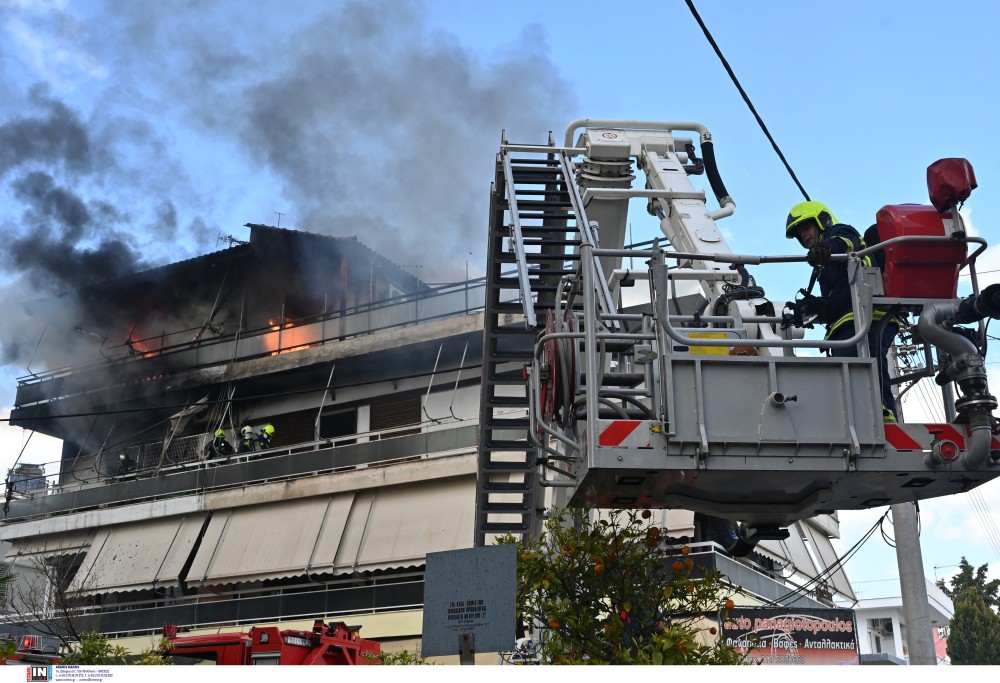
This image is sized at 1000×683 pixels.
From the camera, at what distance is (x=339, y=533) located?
22156 mm

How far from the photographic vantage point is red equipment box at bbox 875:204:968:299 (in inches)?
283

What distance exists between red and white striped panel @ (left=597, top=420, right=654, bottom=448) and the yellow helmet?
2356 millimetres

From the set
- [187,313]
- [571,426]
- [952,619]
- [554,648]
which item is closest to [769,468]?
[571,426]

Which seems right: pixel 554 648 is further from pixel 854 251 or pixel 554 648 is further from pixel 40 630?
pixel 40 630

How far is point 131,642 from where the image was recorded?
22.0 m

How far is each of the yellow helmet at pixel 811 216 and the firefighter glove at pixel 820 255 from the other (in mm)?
804

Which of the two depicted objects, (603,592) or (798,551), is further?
(798,551)

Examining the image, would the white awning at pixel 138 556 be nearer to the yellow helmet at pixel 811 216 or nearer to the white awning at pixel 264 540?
the white awning at pixel 264 540

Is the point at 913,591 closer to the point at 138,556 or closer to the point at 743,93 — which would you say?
the point at 743,93

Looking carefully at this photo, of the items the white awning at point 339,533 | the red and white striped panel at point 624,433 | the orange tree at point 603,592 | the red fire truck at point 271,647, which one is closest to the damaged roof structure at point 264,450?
the white awning at point 339,533

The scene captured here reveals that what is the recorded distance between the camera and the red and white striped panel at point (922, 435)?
684cm

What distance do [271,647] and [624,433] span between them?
22.6 feet

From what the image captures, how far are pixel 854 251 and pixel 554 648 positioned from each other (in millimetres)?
3769

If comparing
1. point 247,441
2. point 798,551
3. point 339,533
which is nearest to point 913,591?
point 798,551
